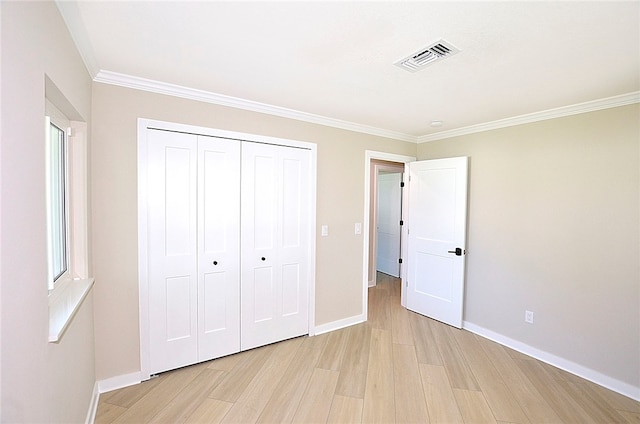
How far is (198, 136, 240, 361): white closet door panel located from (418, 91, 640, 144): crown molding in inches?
105

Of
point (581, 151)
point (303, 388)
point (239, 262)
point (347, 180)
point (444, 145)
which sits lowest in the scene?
point (303, 388)

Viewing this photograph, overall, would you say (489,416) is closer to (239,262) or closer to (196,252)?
(239,262)

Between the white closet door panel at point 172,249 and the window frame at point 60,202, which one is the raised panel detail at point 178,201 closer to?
the white closet door panel at point 172,249

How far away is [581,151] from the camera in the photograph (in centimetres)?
262

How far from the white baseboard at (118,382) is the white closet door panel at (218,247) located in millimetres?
490

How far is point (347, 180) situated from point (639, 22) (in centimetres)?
242

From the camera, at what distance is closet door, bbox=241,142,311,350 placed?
2799 mm

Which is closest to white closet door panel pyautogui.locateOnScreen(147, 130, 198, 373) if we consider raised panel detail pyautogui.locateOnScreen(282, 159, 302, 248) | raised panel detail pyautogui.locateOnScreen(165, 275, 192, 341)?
raised panel detail pyautogui.locateOnScreen(165, 275, 192, 341)

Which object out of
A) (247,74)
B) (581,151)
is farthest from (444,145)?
(247,74)

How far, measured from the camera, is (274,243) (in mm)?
2959

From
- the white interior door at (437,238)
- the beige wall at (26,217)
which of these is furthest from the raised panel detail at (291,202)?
the beige wall at (26,217)

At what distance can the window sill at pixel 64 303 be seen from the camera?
49.8 inches

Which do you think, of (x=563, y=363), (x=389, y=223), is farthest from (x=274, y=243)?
(x=389, y=223)

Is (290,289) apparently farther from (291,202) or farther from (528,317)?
(528,317)
